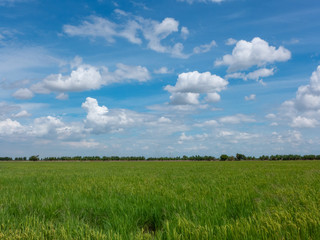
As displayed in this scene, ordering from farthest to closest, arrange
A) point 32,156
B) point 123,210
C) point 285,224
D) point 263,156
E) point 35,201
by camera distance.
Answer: point 32,156
point 263,156
point 35,201
point 123,210
point 285,224

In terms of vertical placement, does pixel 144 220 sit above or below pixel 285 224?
below

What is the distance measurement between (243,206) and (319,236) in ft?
6.48

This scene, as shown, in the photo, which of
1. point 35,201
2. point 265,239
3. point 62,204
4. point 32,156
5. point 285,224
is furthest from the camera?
point 32,156

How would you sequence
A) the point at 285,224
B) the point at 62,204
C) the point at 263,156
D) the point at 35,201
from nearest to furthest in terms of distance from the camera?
the point at 285,224, the point at 62,204, the point at 35,201, the point at 263,156

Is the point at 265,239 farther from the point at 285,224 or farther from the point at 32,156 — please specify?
the point at 32,156

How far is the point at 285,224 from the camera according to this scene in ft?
9.77

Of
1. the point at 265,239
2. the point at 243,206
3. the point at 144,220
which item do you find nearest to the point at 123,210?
the point at 144,220

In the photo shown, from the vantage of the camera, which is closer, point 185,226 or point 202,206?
point 185,226

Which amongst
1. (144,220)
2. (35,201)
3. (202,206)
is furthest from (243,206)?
(35,201)

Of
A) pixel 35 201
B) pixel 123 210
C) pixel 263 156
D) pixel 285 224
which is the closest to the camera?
pixel 285 224

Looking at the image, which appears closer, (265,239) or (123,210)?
(265,239)

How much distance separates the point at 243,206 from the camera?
4645 millimetres

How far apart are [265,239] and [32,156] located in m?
109

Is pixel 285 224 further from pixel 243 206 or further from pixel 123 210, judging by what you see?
pixel 123 210
